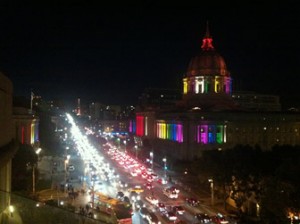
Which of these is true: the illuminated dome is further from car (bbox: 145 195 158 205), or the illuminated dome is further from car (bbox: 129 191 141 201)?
car (bbox: 145 195 158 205)

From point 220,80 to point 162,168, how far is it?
27251 mm

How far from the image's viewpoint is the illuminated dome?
298 feet

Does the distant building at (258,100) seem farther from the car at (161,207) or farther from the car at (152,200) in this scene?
the car at (161,207)

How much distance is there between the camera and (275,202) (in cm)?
3003

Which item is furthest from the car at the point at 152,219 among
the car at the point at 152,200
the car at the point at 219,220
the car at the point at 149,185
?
the car at the point at 149,185

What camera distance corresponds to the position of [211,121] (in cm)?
7806

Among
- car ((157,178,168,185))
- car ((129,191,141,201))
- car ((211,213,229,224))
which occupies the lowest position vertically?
car ((211,213,229,224))

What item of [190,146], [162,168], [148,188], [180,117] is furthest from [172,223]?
[180,117]

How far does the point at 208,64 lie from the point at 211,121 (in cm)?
1690

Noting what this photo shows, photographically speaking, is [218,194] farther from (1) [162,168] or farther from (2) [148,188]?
(1) [162,168]

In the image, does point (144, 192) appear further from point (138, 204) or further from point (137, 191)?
point (138, 204)

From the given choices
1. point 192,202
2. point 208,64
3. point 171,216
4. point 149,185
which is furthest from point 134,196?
point 208,64

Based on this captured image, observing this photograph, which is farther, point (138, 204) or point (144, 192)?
point (144, 192)

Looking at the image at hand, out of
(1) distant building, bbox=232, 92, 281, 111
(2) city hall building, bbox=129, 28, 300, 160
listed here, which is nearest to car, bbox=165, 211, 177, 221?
(2) city hall building, bbox=129, 28, 300, 160
